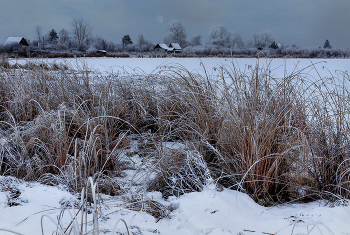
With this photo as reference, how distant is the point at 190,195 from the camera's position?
1.56 meters

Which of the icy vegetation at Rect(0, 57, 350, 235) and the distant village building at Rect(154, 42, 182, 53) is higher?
the distant village building at Rect(154, 42, 182, 53)

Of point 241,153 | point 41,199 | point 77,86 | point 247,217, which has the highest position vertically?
point 77,86

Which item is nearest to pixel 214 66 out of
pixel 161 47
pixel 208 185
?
pixel 208 185

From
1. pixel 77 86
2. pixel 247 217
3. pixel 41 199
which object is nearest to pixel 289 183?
pixel 247 217

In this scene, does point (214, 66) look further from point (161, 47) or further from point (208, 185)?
point (161, 47)

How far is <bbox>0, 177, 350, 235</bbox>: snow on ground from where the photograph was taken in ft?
4.00

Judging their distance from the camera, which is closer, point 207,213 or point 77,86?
point 207,213

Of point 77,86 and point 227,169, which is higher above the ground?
point 77,86

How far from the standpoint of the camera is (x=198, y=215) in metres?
1.38

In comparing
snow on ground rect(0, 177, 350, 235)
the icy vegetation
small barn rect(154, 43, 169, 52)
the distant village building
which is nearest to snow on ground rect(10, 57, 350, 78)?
the icy vegetation

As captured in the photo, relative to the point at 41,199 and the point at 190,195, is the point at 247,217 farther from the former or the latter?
the point at 41,199

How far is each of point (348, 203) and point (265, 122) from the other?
2.16 feet

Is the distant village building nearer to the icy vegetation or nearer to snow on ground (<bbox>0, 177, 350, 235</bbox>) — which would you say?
the icy vegetation

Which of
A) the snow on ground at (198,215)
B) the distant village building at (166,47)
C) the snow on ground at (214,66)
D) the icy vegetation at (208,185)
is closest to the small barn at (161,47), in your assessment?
the distant village building at (166,47)
